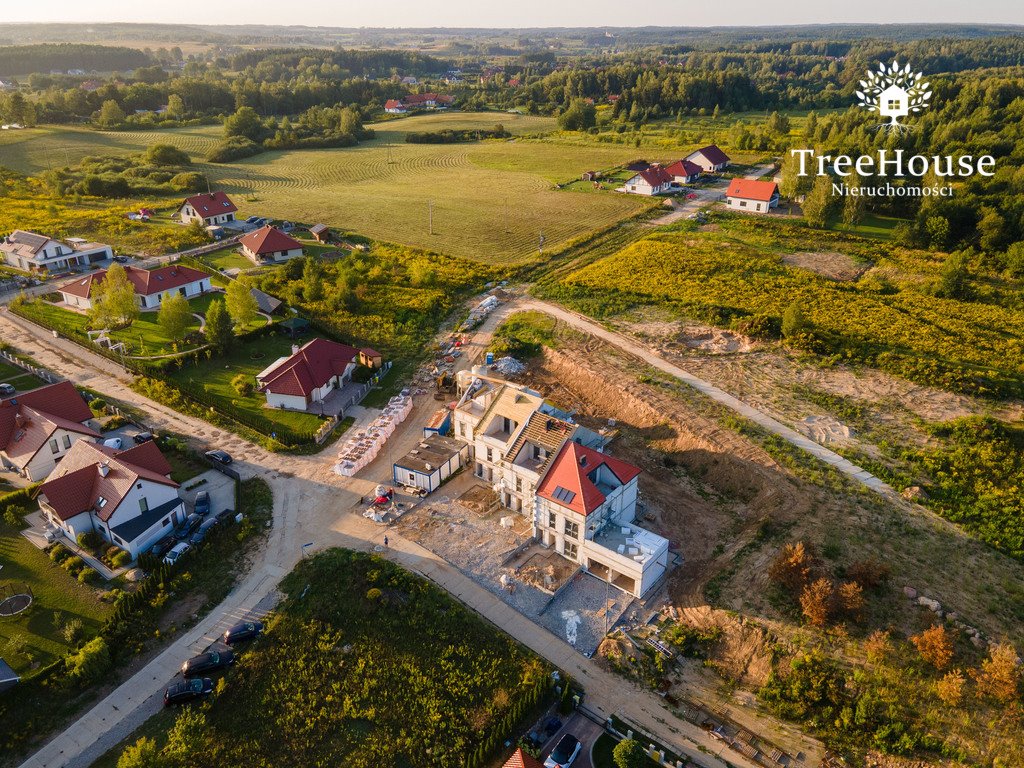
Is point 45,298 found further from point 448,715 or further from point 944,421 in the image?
point 944,421

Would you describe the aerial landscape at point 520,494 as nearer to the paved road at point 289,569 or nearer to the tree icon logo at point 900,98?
the paved road at point 289,569

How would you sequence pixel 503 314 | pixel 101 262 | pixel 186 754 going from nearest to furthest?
pixel 186 754, pixel 503 314, pixel 101 262

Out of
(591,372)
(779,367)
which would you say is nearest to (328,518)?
(591,372)

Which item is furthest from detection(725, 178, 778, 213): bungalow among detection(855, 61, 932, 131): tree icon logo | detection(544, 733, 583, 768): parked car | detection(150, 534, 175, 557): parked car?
detection(150, 534, 175, 557): parked car

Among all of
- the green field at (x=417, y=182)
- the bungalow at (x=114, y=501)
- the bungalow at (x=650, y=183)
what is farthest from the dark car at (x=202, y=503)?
the bungalow at (x=650, y=183)

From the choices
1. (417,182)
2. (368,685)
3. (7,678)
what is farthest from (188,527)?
(417,182)
